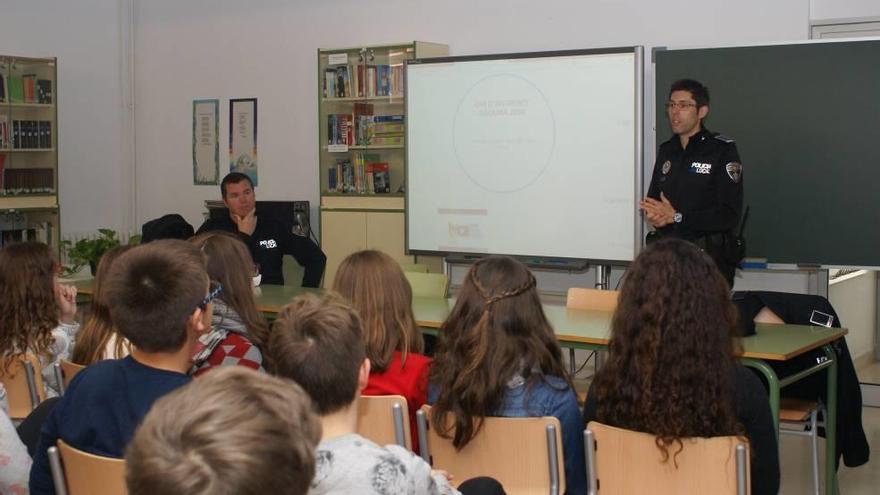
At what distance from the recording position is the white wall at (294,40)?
6.13 meters

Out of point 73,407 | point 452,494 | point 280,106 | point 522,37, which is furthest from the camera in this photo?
point 280,106

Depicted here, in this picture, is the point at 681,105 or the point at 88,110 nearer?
the point at 681,105

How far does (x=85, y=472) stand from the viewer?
2143 mm

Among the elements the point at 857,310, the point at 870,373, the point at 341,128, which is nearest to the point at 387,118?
the point at 341,128

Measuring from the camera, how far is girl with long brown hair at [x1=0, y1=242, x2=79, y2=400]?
3436mm

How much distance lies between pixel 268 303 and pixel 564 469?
7.82 ft

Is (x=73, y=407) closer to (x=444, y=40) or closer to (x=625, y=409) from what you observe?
(x=625, y=409)

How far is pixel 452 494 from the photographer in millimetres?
1882

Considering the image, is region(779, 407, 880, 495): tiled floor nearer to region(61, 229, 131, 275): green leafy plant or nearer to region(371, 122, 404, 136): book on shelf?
region(371, 122, 404, 136): book on shelf

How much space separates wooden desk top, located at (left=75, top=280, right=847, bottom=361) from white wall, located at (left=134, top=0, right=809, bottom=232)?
1987mm

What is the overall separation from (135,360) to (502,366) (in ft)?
3.10

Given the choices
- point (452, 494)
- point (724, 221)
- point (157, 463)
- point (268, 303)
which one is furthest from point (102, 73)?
point (157, 463)

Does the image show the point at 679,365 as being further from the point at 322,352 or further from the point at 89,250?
the point at 89,250

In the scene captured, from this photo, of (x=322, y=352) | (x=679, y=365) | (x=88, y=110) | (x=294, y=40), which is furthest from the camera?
(x=88, y=110)
